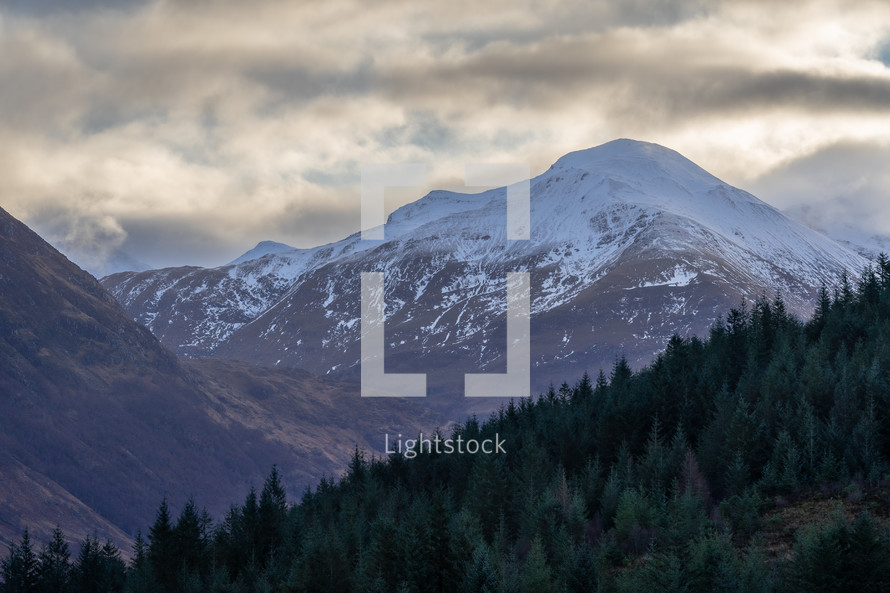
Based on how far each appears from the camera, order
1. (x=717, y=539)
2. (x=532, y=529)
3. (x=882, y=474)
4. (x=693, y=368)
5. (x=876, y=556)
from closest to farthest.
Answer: (x=876, y=556) → (x=717, y=539) → (x=882, y=474) → (x=532, y=529) → (x=693, y=368)

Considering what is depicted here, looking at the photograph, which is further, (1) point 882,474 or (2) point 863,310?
(2) point 863,310

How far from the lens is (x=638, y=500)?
306ft

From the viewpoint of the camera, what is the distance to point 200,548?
126 meters

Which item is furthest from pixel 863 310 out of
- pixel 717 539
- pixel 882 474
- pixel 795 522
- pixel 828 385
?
pixel 717 539

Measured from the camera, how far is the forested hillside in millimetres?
71812

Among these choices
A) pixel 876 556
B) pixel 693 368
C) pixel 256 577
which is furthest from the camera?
pixel 693 368

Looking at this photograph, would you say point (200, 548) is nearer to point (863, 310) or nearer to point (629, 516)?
point (629, 516)

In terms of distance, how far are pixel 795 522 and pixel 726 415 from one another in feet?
97.8

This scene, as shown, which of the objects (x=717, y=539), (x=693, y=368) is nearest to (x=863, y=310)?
(x=693, y=368)

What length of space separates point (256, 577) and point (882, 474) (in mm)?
61628

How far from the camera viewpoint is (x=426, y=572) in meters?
78.5

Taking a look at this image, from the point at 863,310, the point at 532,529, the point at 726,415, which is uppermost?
the point at 863,310

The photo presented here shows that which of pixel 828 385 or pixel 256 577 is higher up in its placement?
Answer: pixel 828 385

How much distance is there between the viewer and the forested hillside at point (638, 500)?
71812 millimetres
